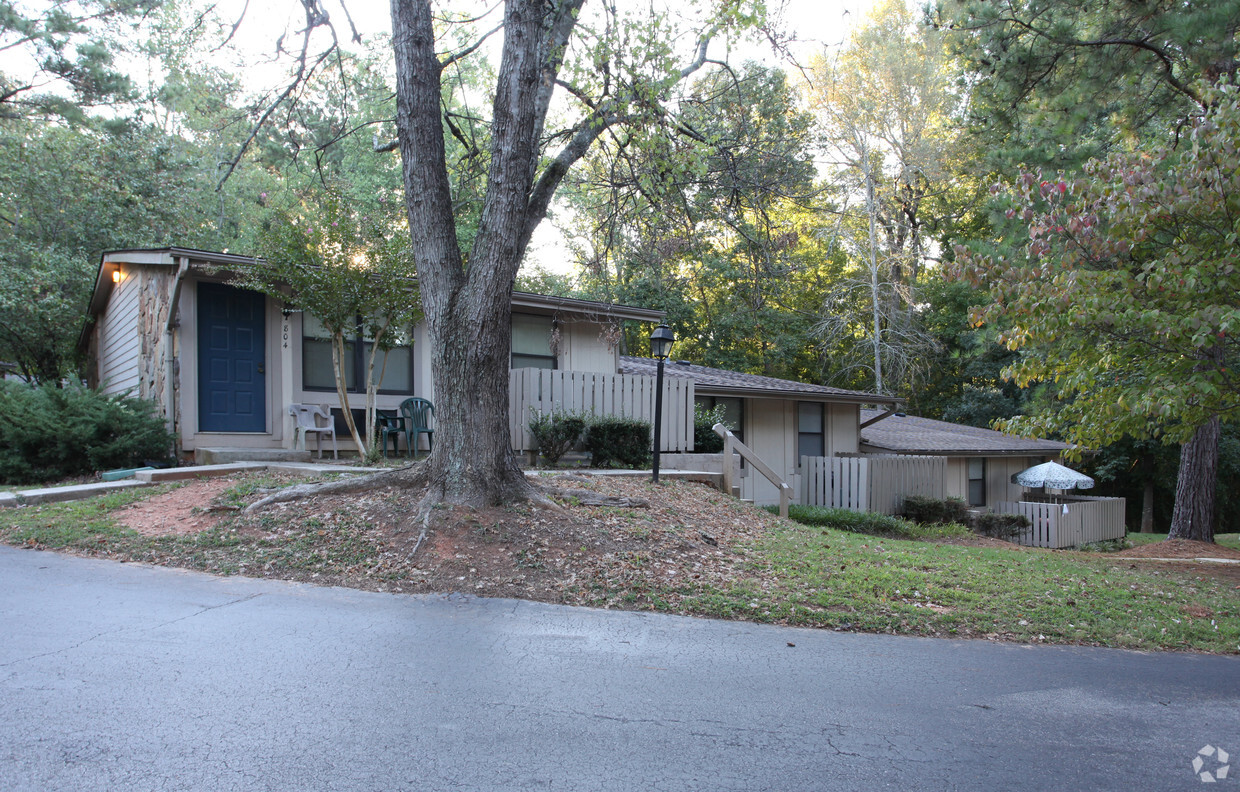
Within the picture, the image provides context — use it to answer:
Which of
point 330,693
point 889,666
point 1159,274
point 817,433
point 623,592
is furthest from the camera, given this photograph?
point 817,433

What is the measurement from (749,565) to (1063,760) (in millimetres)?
3800

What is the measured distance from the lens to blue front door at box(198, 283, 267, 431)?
38.8ft

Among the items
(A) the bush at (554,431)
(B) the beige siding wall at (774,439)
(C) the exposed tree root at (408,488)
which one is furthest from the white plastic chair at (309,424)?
(B) the beige siding wall at (774,439)

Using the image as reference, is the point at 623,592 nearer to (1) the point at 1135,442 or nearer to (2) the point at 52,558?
(2) the point at 52,558

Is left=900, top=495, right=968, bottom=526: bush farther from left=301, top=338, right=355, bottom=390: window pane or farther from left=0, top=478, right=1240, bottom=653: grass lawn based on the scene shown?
left=301, top=338, right=355, bottom=390: window pane

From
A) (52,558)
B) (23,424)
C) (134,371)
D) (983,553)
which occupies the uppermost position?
(134,371)

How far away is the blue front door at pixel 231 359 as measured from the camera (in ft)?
38.8

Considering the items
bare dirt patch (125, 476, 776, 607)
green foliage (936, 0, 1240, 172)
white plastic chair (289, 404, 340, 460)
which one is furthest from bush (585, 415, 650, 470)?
green foliage (936, 0, 1240, 172)

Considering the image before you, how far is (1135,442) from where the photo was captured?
22359 millimetres

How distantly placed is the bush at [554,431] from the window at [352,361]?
2660mm

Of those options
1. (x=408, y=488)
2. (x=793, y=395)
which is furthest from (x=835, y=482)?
(x=408, y=488)

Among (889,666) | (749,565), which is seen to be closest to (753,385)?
(749,565)

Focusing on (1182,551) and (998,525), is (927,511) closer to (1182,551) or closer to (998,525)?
(998,525)

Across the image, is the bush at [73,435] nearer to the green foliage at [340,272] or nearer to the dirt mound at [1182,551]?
the green foliage at [340,272]
